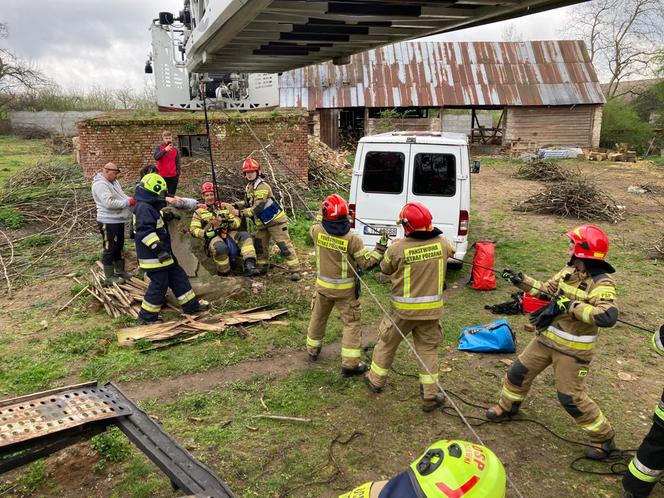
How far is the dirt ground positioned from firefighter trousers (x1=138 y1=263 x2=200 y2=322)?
1.26 m

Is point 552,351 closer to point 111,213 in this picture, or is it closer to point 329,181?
point 111,213

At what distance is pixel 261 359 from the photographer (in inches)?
219

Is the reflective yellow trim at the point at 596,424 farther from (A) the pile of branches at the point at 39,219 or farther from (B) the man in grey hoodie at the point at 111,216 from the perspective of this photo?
(A) the pile of branches at the point at 39,219

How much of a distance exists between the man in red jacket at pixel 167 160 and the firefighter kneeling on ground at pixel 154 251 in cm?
274

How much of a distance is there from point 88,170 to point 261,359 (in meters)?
9.65

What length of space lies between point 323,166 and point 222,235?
26.4 feet

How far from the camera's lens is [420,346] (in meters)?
4.67

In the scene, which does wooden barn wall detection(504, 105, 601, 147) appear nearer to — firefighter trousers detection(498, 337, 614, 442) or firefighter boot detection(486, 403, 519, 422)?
firefighter boot detection(486, 403, 519, 422)

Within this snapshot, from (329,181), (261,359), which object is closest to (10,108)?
(329,181)

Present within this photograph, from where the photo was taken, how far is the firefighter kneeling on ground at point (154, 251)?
19.9ft

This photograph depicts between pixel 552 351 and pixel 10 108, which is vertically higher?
pixel 10 108

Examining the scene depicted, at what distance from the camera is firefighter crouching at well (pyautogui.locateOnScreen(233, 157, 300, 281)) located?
25.8ft

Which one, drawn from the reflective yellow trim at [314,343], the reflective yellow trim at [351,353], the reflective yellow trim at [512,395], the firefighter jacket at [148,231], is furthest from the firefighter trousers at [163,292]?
the reflective yellow trim at [512,395]

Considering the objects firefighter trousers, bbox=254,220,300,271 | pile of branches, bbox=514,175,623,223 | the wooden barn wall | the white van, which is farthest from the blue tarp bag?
the wooden barn wall
